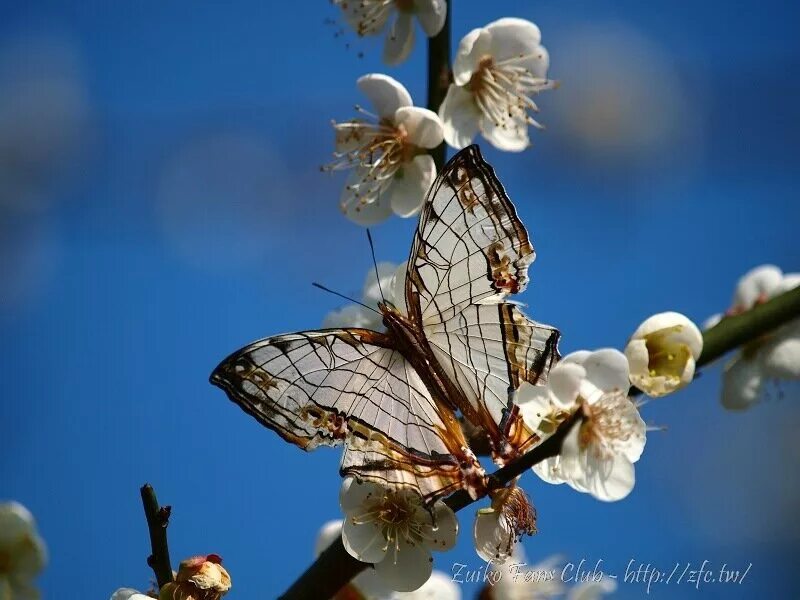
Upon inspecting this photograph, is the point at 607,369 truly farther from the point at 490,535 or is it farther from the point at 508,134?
the point at 508,134

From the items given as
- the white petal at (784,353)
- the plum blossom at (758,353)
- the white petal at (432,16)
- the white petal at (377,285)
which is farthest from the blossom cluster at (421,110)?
the white petal at (784,353)

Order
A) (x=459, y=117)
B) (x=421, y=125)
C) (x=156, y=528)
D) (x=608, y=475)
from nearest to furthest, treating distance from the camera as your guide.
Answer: (x=156, y=528)
(x=608, y=475)
(x=421, y=125)
(x=459, y=117)

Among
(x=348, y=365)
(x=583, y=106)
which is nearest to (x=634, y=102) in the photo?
(x=583, y=106)

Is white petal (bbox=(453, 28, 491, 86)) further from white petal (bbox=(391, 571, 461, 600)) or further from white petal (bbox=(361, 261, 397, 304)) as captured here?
white petal (bbox=(391, 571, 461, 600))

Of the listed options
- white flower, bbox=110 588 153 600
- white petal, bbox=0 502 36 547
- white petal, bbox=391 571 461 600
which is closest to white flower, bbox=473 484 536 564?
white petal, bbox=391 571 461 600

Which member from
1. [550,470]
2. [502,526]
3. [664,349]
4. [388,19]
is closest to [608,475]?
[550,470]

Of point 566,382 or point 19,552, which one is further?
point 19,552

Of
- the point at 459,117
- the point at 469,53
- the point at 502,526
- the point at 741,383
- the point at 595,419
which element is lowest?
the point at 502,526
